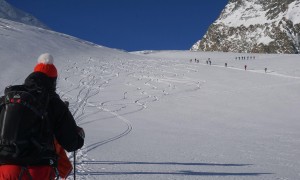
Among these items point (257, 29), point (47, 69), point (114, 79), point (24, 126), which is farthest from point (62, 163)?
point (257, 29)

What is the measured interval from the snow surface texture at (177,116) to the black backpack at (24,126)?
3240mm

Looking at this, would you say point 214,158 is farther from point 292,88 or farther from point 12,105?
point 292,88

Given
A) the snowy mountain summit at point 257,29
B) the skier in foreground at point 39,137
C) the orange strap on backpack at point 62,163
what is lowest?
the orange strap on backpack at point 62,163

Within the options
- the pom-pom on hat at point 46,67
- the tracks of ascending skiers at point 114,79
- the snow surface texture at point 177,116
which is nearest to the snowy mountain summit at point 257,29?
the snow surface texture at point 177,116

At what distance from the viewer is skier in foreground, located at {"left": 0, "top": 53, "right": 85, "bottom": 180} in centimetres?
297

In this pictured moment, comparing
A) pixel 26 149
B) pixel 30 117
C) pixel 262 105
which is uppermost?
pixel 30 117

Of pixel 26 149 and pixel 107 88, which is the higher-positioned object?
pixel 26 149

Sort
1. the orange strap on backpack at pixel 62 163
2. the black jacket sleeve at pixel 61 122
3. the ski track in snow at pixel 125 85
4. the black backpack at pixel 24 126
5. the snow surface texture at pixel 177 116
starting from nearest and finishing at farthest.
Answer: the black backpack at pixel 24 126 < the black jacket sleeve at pixel 61 122 < the orange strap on backpack at pixel 62 163 < the snow surface texture at pixel 177 116 < the ski track in snow at pixel 125 85

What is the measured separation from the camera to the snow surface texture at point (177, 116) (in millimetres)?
7602

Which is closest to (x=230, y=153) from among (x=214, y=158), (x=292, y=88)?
(x=214, y=158)

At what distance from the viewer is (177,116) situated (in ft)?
A: 58.5

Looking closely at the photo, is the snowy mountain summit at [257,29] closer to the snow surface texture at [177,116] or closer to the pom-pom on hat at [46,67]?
the snow surface texture at [177,116]

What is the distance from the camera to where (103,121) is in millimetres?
14930

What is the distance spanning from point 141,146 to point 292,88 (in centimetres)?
2299
